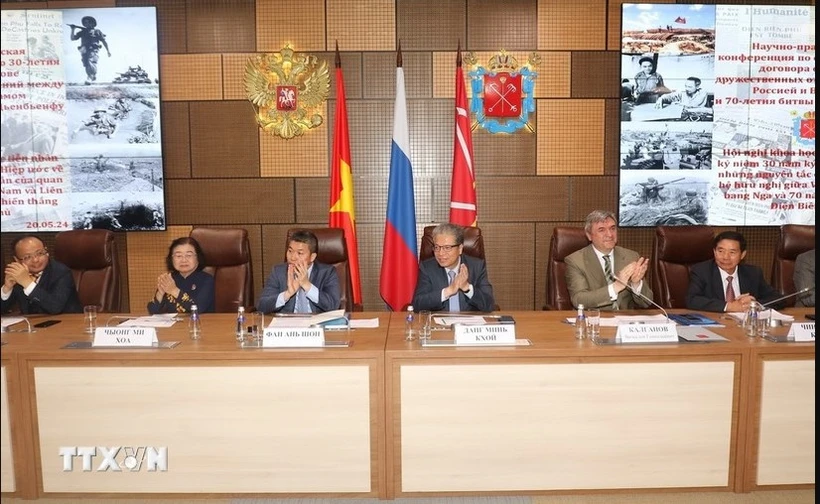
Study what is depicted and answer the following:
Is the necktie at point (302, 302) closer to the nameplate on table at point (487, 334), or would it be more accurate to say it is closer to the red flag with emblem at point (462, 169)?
the nameplate on table at point (487, 334)

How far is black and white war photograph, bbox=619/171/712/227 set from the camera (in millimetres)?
4570

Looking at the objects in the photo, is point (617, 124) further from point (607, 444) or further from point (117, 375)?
point (117, 375)

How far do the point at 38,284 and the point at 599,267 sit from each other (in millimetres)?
2975

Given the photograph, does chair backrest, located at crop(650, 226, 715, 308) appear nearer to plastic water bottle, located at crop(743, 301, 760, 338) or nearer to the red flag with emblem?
plastic water bottle, located at crop(743, 301, 760, 338)

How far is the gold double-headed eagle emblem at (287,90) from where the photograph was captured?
14.7 feet

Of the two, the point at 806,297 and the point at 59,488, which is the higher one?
the point at 806,297

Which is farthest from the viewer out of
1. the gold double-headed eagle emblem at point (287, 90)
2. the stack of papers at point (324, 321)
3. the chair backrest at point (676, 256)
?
the gold double-headed eagle emblem at point (287, 90)

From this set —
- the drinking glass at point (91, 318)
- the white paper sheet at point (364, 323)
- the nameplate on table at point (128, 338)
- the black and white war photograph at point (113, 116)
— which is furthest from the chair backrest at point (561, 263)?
the black and white war photograph at point (113, 116)

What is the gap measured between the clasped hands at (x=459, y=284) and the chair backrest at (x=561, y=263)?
27.6 inches

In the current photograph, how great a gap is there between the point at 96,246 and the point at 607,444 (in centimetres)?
294

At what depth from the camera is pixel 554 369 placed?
2.39 metres

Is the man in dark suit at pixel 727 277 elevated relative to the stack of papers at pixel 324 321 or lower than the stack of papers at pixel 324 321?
elevated

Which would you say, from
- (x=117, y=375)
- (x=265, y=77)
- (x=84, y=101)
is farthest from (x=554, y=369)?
(x=84, y=101)

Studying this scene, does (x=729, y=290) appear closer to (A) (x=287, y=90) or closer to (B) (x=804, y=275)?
(B) (x=804, y=275)
